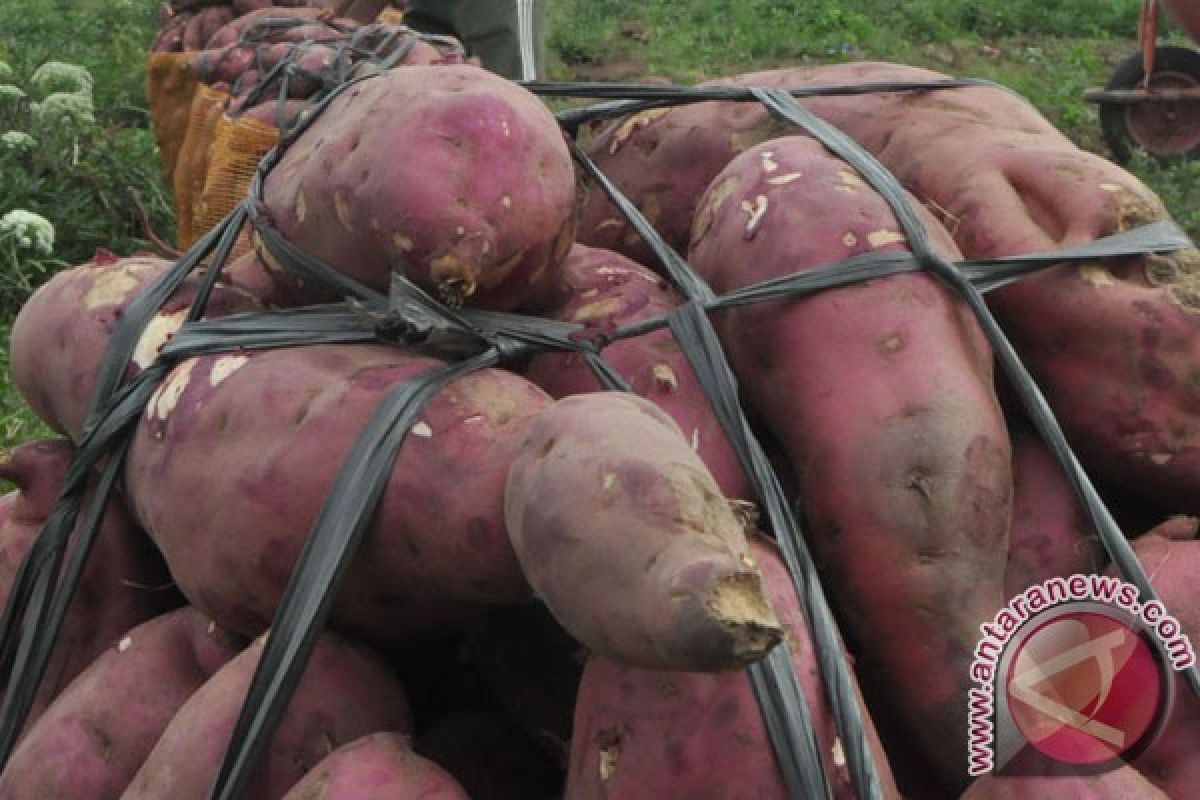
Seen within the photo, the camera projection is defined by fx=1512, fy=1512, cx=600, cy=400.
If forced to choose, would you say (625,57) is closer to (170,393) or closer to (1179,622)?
(170,393)

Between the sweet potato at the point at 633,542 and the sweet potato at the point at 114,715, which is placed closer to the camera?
the sweet potato at the point at 633,542

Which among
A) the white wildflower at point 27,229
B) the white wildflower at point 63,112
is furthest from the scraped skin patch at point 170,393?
the white wildflower at point 63,112

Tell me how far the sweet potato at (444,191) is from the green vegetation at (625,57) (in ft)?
9.96

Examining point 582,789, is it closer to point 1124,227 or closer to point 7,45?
point 1124,227

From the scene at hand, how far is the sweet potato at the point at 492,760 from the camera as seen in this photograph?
46.0 inches

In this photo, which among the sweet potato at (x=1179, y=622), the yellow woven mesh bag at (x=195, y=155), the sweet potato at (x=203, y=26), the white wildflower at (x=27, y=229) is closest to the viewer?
the sweet potato at (x=1179, y=622)

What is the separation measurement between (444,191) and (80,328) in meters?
0.45

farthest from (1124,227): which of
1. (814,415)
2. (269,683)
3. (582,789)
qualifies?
(269,683)

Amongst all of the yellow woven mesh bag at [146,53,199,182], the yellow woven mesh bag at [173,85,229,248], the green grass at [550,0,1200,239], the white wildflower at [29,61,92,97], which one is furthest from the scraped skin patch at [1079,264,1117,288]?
the green grass at [550,0,1200,239]

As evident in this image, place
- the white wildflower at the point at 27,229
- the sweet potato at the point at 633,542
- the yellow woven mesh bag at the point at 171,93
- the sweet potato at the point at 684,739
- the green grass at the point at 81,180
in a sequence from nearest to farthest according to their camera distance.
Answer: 1. the sweet potato at the point at 633,542
2. the sweet potato at the point at 684,739
3. the yellow woven mesh bag at the point at 171,93
4. the white wildflower at the point at 27,229
5. the green grass at the point at 81,180

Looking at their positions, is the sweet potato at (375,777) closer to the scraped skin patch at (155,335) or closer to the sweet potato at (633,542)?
the sweet potato at (633,542)

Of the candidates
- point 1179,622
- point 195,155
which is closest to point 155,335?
point 1179,622

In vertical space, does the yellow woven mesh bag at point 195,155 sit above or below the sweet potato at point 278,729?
below

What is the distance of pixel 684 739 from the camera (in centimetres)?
98
